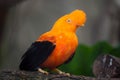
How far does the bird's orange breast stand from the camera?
162cm

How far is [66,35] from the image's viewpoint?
1.64 meters

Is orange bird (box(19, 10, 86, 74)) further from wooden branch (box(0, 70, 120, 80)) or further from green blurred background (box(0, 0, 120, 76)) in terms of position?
green blurred background (box(0, 0, 120, 76))

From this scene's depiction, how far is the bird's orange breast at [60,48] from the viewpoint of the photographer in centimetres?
162

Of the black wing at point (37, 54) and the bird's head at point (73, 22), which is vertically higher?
the bird's head at point (73, 22)

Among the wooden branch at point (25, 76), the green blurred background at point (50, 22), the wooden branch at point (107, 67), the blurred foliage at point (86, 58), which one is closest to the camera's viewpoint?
the wooden branch at point (25, 76)

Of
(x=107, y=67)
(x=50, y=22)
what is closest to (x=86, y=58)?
(x=107, y=67)

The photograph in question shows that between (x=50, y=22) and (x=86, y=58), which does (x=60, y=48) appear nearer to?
(x=86, y=58)

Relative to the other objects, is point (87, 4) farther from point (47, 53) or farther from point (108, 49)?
point (47, 53)

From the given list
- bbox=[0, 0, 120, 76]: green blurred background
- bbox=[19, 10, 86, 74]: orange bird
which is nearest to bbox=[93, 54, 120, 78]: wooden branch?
bbox=[19, 10, 86, 74]: orange bird

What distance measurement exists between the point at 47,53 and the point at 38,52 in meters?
0.04

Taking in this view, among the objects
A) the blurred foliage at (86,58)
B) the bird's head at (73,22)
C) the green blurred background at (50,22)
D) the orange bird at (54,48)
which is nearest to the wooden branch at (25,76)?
the orange bird at (54,48)

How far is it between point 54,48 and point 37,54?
0.24 ft

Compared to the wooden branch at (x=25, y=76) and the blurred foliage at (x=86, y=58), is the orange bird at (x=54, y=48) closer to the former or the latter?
the wooden branch at (x=25, y=76)

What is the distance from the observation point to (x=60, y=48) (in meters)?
1.63
